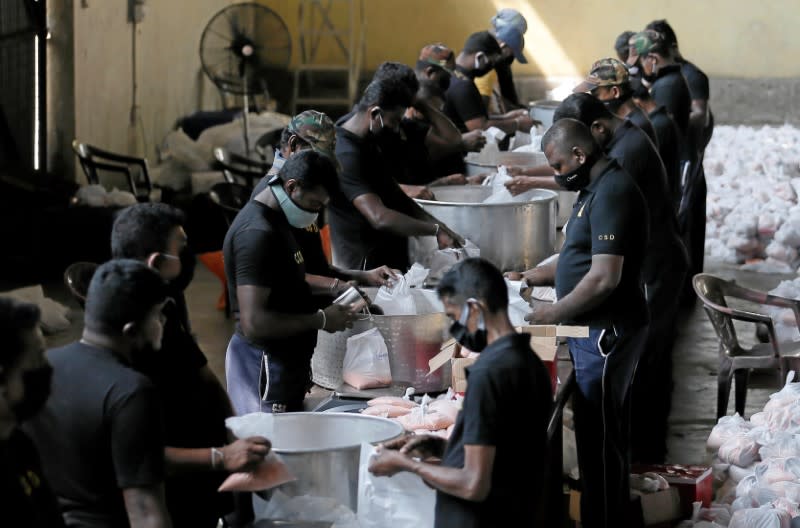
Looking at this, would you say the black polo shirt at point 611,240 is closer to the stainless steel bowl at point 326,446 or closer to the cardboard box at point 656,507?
the cardboard box at point 656,507

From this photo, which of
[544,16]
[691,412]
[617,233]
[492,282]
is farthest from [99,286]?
[544,16]

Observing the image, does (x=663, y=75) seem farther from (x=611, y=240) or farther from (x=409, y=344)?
(x=409, y=344)

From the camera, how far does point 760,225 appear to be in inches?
423


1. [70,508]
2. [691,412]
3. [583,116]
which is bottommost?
[691,412]

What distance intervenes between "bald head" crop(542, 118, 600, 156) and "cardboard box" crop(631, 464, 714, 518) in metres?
1.47

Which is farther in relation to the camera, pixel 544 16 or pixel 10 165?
pixel 544 16

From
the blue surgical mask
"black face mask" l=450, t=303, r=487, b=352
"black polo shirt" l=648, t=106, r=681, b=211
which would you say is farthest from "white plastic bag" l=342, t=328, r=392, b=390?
"black polo shirt" l=648, t=106, r=681, b=211

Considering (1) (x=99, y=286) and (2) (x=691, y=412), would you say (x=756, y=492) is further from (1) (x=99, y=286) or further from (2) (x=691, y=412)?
(1) (x=99, y=286)

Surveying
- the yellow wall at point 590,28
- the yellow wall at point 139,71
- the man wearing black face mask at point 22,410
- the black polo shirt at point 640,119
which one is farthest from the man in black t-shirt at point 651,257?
the yellow wall at point 590,28

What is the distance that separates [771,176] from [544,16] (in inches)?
228

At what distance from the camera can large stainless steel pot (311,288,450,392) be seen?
427 cm

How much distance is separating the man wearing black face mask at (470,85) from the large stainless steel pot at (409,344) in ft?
12.6

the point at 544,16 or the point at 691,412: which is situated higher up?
the point at 544,16

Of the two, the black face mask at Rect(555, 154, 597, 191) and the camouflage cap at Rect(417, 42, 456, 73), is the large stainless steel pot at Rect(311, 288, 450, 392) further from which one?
the camouflage cap at Rect(417, 42, 456, 73)
